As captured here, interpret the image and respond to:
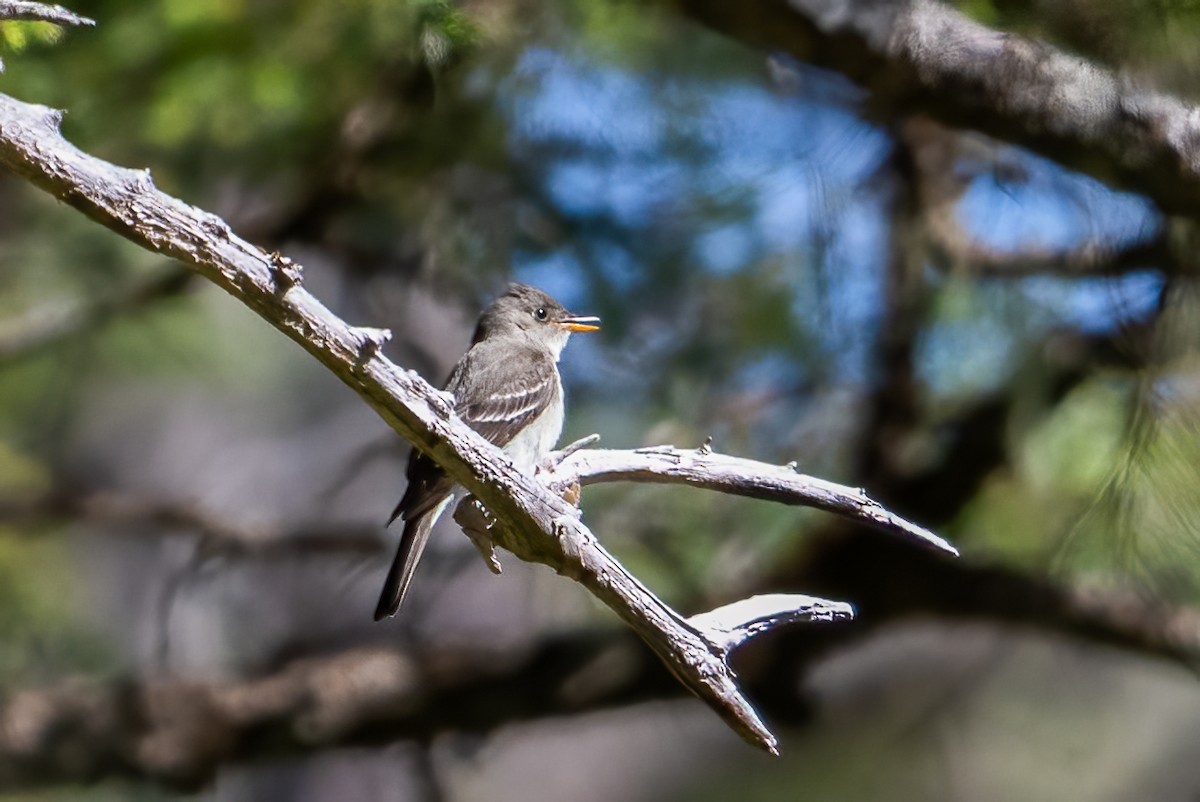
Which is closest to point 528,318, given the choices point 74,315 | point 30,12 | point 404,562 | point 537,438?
point 537,438

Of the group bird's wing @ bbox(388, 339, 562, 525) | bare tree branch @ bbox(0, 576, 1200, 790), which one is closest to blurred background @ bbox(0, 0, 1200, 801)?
bare tree branch @ bbox(0, 576, 1200, 790)

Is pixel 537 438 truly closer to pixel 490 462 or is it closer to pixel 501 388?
pixel 501 388

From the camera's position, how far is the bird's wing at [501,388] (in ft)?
12.5

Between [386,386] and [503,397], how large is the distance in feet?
5.91

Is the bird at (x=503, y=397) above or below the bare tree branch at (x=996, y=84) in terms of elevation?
below

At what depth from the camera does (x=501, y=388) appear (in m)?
3.94

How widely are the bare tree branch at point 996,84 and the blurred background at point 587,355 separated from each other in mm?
70

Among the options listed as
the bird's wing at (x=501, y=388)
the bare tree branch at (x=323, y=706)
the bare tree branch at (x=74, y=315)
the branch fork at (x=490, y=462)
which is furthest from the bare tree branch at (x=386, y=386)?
the bare tree branch at (x=74, y=315)

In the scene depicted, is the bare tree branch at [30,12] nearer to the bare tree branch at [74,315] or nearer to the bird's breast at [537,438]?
the bird's breast at [537,438]

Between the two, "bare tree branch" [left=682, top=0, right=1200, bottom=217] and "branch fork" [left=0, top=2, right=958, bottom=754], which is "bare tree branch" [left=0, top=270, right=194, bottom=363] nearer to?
"bare tree branch" [left=682, top=0, right=1200, bottom=217]

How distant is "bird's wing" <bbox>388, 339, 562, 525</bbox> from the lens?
150 inches

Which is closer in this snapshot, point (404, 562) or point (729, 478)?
point (729, 478)

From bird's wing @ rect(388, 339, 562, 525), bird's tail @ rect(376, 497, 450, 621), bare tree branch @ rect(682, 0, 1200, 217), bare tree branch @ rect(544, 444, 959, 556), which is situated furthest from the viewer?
bird's wing @ rect(388, 339, 562, 525)

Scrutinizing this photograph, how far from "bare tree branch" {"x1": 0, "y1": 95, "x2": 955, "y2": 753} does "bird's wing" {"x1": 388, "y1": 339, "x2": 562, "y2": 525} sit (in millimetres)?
1256
